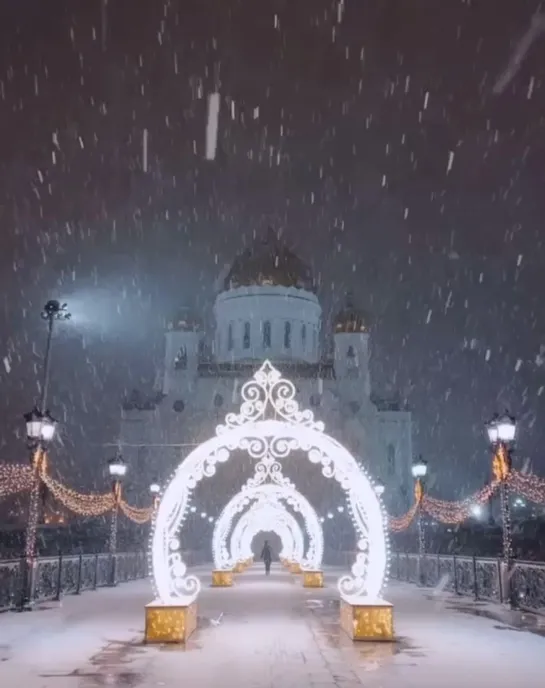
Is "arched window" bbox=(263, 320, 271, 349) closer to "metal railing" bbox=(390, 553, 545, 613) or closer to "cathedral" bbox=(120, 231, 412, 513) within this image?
"cathedral" bbox=(120, 231, 412, 513)

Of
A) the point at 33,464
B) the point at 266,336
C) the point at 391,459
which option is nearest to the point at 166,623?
the point at 33,464

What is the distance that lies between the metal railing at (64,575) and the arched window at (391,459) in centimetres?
3688

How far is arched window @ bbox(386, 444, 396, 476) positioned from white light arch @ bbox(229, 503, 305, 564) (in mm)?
23295

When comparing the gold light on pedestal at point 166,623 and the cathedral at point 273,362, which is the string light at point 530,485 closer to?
the gold light on pedestal at point 166,623

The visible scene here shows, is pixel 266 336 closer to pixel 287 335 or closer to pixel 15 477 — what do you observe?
pixel 287 335

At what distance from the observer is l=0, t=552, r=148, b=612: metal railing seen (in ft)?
51.6

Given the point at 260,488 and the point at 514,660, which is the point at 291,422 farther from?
the point at 260,488

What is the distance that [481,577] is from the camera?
1792 centimetres

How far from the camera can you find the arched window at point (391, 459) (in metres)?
62.4

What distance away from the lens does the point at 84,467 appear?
64.1 meters

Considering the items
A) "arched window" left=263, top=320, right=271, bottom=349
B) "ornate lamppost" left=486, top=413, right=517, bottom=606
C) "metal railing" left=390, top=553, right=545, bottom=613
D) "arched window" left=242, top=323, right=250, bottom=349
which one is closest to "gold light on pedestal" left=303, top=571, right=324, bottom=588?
"metal railing" left=390, top=553, right=545, bottom=613

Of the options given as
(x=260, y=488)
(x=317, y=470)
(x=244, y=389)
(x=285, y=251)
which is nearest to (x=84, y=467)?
(x=317, y=470)

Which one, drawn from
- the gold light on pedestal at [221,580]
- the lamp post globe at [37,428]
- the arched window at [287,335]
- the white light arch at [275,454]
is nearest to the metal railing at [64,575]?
the lamp post globe at [37,428]

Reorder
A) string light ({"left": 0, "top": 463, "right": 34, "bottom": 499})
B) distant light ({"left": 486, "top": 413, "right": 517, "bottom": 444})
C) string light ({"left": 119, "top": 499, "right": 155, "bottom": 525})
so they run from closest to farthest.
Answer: distant light ({"left": 486, "top": 413, "right": 517, "bottom": 444}) < string light ({"left": 0, "top": 463, "right": 34, "bottom": 499}) < string light ({"left": 119, "top": 499, "right": 155, "bottom": 525})
